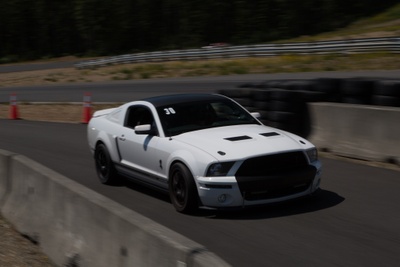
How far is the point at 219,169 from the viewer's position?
7145 mm

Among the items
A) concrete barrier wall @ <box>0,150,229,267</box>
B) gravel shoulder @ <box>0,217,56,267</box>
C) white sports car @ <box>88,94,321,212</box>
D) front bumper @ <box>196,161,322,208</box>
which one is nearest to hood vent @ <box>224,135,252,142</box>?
white sports car @ <box>88,94,321,212</box>

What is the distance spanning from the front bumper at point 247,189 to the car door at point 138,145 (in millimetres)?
1131

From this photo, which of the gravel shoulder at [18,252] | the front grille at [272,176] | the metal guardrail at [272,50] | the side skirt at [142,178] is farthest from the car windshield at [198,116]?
the metal guardrail at [272,50]

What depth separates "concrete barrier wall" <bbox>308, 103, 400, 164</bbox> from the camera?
32.3 feet

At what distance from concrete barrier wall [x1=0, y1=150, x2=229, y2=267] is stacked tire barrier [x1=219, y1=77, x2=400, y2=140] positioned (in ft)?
17.5

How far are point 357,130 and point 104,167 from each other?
4149mm

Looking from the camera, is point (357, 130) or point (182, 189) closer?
point (182, 189)

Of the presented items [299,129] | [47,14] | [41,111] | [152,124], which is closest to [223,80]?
[41,111]

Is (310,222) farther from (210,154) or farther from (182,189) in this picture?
(182,189)

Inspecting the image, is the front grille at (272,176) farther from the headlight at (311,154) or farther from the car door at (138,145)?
the car door at (138,145)

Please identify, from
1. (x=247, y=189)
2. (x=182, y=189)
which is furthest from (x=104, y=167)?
(x=247, y=189)

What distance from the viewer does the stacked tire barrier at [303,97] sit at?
11.0 metres

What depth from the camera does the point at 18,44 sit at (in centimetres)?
9369

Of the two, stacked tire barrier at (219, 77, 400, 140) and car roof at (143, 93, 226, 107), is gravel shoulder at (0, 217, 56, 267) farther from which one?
stacked tire barrier at (219, 77, 400, 140)
